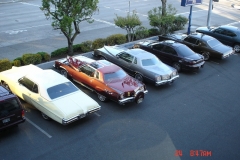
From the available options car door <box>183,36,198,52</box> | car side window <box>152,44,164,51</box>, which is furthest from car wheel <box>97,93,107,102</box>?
car door <box>183,36,198,52</box>

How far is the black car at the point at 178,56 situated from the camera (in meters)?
15.1

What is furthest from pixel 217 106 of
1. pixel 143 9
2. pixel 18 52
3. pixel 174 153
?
pixel 143 9

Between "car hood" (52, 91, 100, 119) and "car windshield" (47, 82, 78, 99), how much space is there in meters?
0.19

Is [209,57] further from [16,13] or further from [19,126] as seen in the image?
[16,13]

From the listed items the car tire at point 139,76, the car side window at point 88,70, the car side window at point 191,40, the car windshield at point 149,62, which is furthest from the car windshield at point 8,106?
the car side window at point 191,40

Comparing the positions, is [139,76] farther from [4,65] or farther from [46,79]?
[4,65]

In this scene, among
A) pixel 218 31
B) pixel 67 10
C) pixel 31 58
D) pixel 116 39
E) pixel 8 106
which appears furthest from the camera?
pixel 218 31

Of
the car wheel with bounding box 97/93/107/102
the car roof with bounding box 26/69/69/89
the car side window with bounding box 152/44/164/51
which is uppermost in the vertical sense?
the car roof with bounding box 26/69/69/89

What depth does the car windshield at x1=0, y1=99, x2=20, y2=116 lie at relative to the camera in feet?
29.7

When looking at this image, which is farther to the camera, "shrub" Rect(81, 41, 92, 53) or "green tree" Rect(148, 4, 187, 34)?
"green tree" Rect(148, 4, 187, 34)

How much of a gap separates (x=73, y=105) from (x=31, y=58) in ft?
20.9

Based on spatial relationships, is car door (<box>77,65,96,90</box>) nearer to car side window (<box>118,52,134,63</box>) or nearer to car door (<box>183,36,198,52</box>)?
car side window (<box>118,52,134,63</box>)

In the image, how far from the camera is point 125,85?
465 inches

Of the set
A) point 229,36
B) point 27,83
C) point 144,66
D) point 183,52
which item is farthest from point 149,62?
point 229,36
